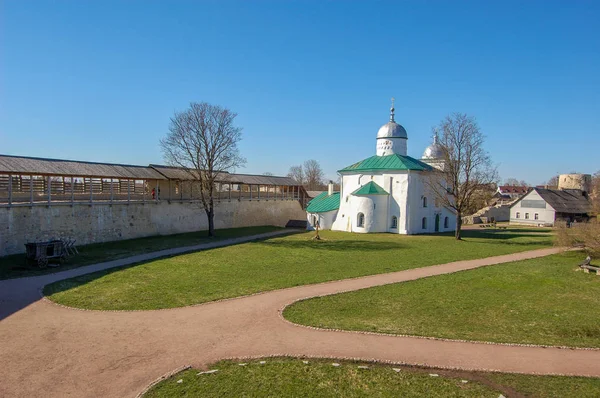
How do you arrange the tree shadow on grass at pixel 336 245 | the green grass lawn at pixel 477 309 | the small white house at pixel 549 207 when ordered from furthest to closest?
the small white house at pixel 549 207 → the tree shadow on grass at pixel 336 245 → the green grass lawn at pixel 477 309

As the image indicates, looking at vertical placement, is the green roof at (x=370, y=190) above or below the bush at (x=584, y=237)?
above

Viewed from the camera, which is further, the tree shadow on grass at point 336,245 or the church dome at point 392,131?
the church dome at point 392,131

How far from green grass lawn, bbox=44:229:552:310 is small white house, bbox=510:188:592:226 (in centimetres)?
1863

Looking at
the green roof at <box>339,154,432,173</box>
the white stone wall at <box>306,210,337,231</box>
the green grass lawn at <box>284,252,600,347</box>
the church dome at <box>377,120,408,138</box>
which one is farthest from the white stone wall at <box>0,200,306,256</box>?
the green grass lawn at <box>284,252,600,347</box>

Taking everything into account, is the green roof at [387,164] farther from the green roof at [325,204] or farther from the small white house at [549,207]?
the small white house at [549,207]

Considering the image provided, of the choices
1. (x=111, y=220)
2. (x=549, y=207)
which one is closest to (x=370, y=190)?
(x=111, y=220)

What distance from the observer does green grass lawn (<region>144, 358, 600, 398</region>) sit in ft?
23.4

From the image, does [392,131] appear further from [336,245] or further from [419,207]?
[336,245]

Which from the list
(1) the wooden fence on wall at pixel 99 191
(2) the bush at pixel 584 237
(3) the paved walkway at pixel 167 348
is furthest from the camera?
(1) the wooden fence on wall at pixel 99 191

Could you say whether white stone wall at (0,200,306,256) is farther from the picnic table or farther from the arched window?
the arched window

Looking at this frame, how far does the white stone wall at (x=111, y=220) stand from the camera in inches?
850

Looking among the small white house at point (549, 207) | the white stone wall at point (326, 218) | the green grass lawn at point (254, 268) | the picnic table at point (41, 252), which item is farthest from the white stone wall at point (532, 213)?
the picnic table at point (41, 252)

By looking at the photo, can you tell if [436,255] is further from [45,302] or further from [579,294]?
[45,302]

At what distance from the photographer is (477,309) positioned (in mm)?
12383
